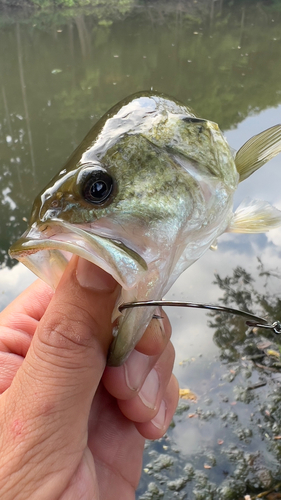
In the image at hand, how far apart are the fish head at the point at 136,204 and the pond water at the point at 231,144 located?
6.88 ft

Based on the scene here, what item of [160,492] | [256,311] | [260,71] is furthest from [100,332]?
[260,71]

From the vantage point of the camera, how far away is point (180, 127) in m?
1.25

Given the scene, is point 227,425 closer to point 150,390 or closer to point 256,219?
point 150,390

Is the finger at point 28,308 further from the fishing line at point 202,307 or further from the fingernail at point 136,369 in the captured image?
the fishing line at point 202,307

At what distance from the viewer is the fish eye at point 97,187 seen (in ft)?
3.38

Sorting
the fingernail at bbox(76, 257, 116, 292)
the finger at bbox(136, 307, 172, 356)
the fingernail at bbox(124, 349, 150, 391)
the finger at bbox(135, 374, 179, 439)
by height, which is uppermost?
the fingernail at bbox(76, 257, 116, 292)

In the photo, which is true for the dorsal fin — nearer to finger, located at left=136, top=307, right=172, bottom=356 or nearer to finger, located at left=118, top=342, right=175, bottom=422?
finger, located at left=136, top=307, right=172, bottom=356

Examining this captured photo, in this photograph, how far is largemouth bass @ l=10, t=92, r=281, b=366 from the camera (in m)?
0.98

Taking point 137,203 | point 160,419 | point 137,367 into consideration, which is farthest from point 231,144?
point 137,203

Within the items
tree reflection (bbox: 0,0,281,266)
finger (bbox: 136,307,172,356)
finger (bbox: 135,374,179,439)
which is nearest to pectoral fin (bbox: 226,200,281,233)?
finger (bbox: 136,307,172,356)

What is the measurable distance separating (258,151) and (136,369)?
976 mm

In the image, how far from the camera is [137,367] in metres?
1.56

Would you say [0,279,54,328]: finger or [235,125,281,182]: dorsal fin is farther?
[0,279,54,328]: finger

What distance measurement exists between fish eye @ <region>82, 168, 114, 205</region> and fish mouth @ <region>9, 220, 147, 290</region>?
9 cm
